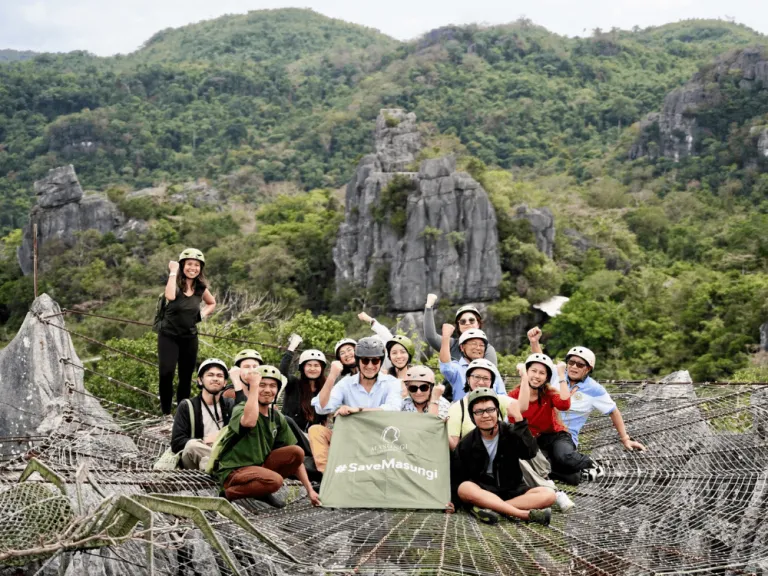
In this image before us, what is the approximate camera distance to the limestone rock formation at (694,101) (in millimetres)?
46906

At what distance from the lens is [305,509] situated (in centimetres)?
405

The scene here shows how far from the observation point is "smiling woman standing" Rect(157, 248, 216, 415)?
557 centimetres

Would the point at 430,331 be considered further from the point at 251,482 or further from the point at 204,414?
the point at 251,482

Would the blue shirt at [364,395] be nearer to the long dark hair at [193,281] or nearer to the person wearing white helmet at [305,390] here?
the person wearing white helmet at [305,390]

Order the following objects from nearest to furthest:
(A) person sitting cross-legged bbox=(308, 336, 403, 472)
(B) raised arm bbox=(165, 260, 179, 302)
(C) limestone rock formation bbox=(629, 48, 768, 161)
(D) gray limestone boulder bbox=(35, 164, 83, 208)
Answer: (A) person sitting cross-legged bbox=(308, 336, 403, 472) < (B) raised arm bbox=(165, 260, 179, 302) < (D) gray limestone boulder bbox=(35, 164, 83, 208) < (C) limestone rock formation bbox=(629, 48, 768, 161)

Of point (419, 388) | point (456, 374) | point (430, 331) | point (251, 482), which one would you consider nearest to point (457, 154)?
point (430, 331)

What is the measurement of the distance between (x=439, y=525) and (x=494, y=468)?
0.47m

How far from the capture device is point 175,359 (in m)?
5.79

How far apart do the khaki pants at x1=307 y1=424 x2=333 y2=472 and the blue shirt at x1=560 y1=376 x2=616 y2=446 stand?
1.36m

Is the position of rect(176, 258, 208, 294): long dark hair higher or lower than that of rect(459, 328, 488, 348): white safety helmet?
higher

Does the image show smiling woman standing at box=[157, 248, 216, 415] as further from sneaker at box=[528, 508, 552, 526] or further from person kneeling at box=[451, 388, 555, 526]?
sneaker at box=[528, 508, 552, 526]

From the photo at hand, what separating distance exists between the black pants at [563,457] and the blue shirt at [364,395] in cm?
82

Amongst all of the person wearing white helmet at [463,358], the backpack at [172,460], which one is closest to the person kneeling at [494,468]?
the person wearing white helmet at [463,358]

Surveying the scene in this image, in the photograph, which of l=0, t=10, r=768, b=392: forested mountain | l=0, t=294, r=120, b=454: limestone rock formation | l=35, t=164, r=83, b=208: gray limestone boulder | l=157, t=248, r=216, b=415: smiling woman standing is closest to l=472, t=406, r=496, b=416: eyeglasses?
l=157, t=248, r=216, b=415: smiling woman standing
